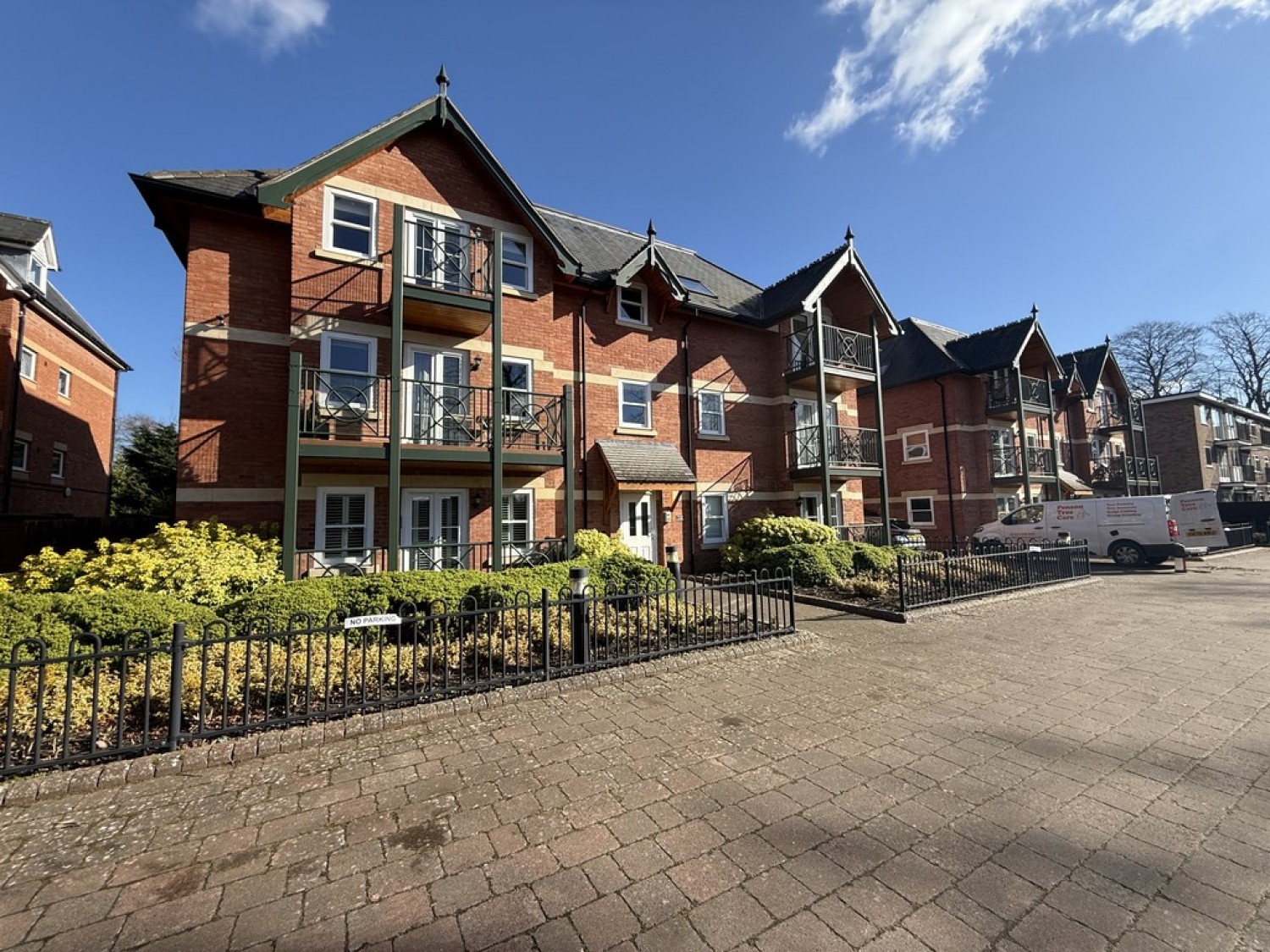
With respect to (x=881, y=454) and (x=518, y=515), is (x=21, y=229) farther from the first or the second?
(x=881, y=454)

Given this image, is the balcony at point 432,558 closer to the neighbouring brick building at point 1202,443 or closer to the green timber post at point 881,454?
the green timber post at point 881,454

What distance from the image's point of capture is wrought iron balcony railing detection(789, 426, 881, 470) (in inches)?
662

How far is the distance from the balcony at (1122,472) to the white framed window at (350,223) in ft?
110

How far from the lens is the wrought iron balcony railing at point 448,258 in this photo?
11492 mm

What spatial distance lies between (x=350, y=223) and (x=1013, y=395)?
2538 centimetres

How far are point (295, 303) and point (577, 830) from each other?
439 inches

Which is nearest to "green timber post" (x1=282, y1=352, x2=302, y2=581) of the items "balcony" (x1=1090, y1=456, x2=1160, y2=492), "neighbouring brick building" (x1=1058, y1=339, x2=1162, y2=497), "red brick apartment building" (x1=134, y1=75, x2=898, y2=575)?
"red brick apartment building" (x1=134, y1=75, x2=898, y2=575)

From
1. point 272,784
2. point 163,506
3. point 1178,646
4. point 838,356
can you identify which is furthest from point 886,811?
point 163,506

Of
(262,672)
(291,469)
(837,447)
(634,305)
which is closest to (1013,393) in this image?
(837,447)

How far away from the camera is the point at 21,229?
16219 millimetres

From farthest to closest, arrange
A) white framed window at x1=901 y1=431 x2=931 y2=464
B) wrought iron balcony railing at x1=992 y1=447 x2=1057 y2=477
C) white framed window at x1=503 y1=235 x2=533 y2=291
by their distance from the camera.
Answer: white framed window at x1=901 y1=431 x2=931 y2=464, wrought iron balcony railing at x1=992 y1=447 x2=1057 y2=477, white framed window at x1=503 y1=235 x2=533 y2=291

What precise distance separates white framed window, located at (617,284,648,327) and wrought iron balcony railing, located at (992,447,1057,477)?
17.5 meters

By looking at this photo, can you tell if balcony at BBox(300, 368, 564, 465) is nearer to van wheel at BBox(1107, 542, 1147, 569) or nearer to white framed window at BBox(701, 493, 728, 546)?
white framed window at BBox(701, 493, 728, 546)

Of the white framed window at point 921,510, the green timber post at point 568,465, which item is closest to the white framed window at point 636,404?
the green timber post at point 568,465
